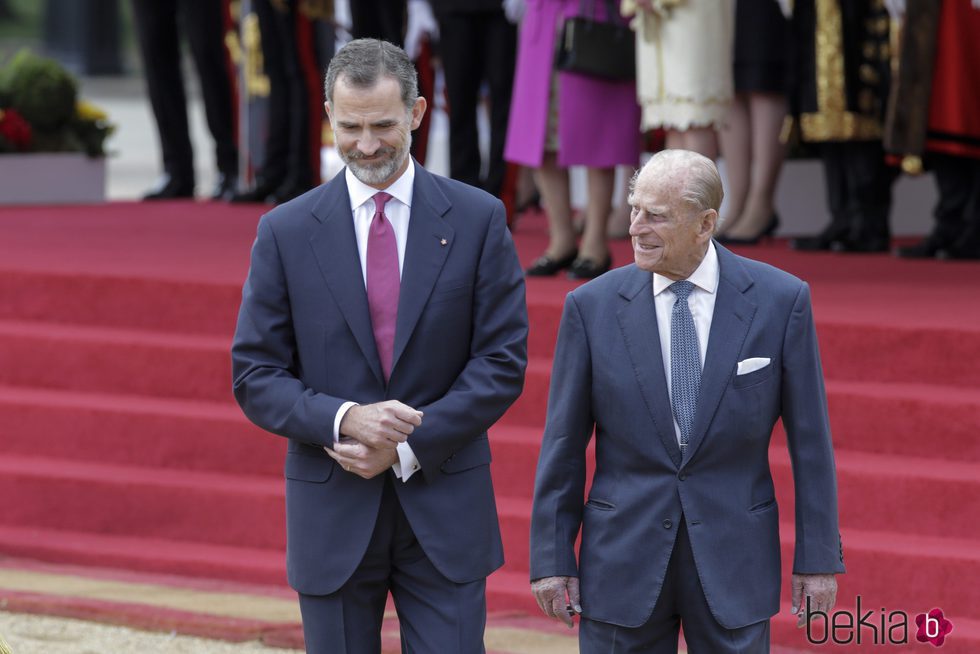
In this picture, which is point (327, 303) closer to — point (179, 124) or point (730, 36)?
point (730, 36)

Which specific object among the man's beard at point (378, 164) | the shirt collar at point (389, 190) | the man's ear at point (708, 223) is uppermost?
the man's beard at point (378, 164)

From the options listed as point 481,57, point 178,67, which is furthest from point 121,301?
point 178,67

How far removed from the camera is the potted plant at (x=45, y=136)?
9.91m

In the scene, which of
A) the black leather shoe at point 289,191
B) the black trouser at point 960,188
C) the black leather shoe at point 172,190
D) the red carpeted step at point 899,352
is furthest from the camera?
the black leather shoe at point 172,190

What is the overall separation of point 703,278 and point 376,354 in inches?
24.1

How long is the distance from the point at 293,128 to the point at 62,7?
2097cm

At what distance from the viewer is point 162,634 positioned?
4938 mm

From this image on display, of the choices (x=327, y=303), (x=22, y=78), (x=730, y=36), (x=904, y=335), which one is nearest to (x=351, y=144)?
(x=327, y=303)

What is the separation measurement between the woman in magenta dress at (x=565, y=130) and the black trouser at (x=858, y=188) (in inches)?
52.8

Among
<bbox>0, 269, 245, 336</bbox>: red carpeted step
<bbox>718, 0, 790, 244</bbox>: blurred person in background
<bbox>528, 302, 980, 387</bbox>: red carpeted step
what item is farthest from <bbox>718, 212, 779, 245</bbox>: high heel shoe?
<bbox>0, 269, 245, 336</bbox>: red carpeted step

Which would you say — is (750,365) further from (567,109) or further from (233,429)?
(567,109)

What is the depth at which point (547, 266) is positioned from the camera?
652 cm

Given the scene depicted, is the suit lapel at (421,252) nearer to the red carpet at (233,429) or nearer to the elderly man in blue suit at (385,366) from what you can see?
the elderly man in blue suit at (385,366)

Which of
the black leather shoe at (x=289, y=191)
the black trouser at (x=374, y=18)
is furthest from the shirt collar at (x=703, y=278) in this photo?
the black leather shoe at (x=289, y=191)
